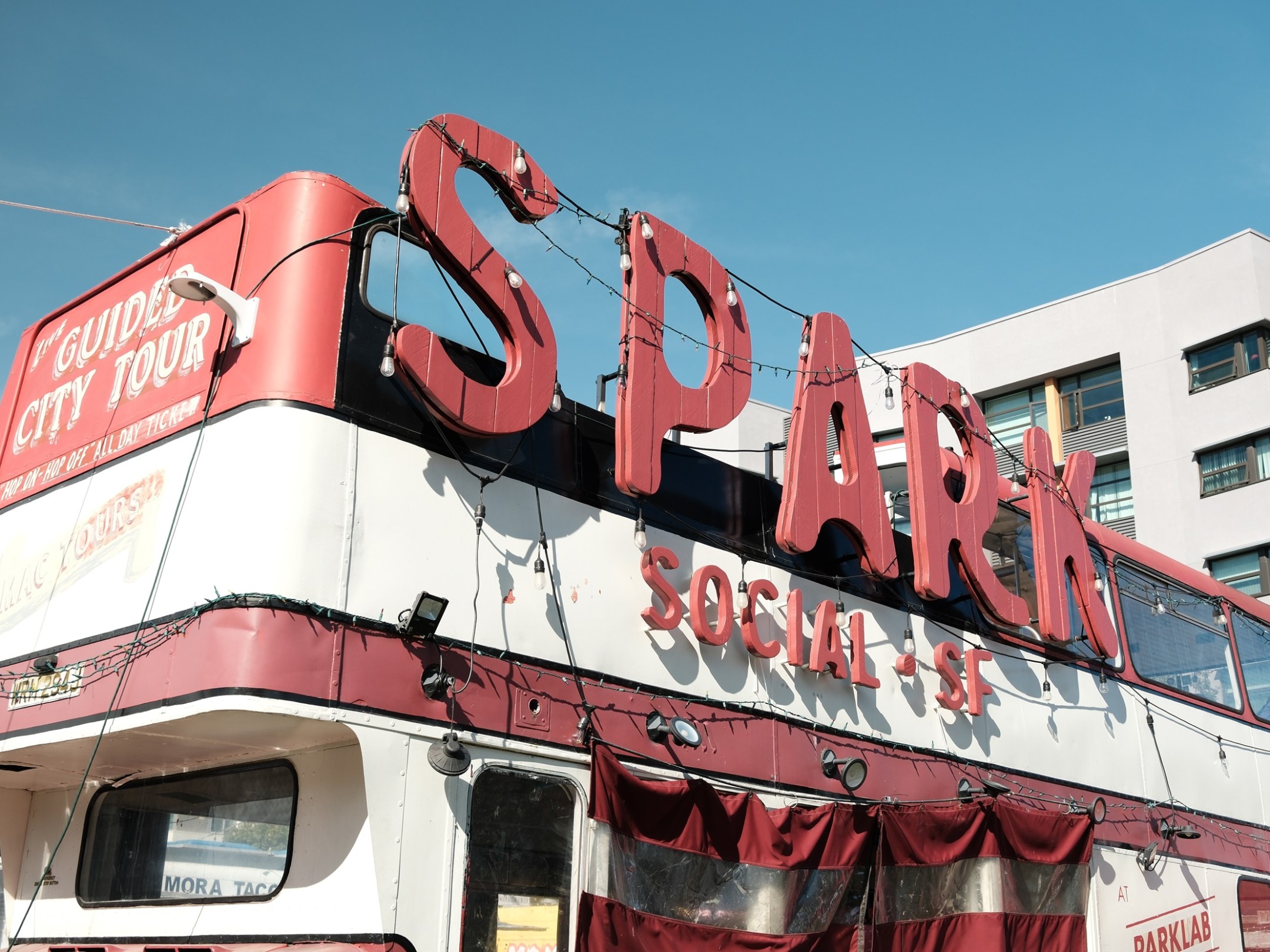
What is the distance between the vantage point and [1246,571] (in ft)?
98.4

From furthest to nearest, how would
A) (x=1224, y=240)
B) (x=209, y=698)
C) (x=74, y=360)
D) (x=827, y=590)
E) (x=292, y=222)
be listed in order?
1. (x=1224, y=240)
2. (x=827, y=590)
3. (x=74, y=360)
4. (x=292, y=222)
5. (x=209, y=698)

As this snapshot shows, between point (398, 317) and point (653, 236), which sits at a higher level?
point (653, 236)

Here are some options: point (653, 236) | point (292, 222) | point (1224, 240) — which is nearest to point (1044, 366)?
point (1224, 240)

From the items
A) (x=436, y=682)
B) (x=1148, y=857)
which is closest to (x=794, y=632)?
(x=436, y=682)

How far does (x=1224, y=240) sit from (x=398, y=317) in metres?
29.1

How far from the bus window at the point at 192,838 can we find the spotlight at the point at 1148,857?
26.8 feet

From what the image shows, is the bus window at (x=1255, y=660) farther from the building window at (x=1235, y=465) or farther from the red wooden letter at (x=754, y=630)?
the building window at (x=1235, y=465)

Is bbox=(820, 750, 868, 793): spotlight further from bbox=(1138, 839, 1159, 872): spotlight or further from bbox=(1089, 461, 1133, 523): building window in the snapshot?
bbox=(1089, 461, 1133, 523): building window

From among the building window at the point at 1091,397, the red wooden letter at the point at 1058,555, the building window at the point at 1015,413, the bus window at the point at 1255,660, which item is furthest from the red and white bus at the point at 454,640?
the building window at the point at 1015,413

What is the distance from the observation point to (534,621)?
746cm

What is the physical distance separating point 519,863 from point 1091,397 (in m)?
30.1

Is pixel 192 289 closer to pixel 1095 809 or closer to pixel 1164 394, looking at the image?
pixel 1095 809

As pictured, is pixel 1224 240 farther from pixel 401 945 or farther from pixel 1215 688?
pixel 401 945

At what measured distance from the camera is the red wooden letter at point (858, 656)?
953 cm
